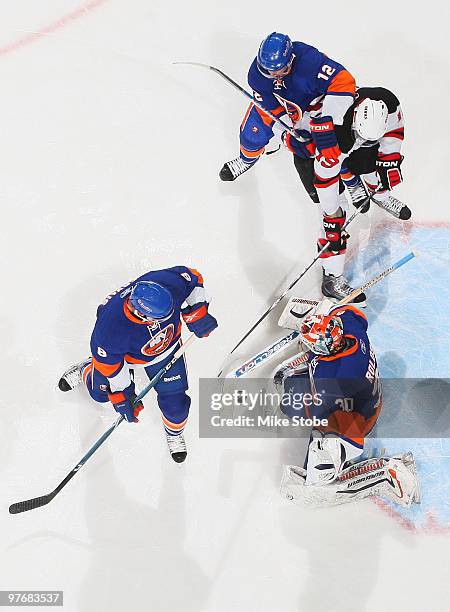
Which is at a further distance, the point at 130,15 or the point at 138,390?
the point at 130,15

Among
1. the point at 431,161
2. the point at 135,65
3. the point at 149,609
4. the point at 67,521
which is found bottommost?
the point at 149,609

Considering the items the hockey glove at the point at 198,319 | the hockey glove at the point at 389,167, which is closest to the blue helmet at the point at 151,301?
the hockey glove at the point at 198,319

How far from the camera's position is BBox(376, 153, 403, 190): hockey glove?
14.0ft

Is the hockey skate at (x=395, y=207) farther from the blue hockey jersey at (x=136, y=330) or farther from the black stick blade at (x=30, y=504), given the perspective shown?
the black stick blade at (x=30, y=504)

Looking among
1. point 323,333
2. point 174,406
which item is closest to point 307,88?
point 323,333

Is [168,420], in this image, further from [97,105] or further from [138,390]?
[97,105]

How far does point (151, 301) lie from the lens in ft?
11.2

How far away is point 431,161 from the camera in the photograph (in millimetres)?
5035

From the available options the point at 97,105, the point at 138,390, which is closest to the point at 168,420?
the point at 138,390

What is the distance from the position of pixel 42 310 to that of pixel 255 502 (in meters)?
1.78

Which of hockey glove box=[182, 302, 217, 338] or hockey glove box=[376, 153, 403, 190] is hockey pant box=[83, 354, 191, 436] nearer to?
hockey glove box=[182, 302, 217, 338]

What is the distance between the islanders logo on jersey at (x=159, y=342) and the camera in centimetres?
371

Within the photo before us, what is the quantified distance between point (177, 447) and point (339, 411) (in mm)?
1005

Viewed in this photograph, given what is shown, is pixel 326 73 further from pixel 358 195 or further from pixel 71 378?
pixel 71 378
